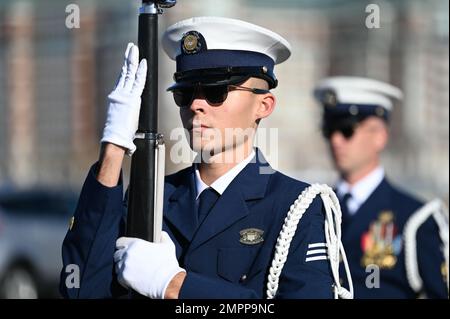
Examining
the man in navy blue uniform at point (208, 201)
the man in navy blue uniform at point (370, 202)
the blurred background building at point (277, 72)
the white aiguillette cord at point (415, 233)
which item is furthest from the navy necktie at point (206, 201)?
the blurred background building at point (277, 72)

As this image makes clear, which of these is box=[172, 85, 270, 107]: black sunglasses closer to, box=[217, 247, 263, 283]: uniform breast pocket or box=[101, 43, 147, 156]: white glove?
box=[101, 43, 147, 156]: white glove

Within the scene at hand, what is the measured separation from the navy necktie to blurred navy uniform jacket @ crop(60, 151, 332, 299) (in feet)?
0.11

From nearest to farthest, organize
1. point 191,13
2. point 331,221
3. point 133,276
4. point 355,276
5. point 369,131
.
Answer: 1. point 133,276
2. point 331,221
3. point 355,276
4. point 369,131
5. point 191,13

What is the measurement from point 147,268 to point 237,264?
317 mm

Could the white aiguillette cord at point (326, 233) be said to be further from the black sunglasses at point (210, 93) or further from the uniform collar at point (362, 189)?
the uniform collar at point (362, 189)

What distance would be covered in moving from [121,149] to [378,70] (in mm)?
34701

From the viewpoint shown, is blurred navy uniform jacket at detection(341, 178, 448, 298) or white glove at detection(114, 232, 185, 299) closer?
white glove at detection(114, 232, 185, 299)

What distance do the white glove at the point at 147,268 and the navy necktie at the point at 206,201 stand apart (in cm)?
31

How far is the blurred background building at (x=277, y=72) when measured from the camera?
35094mm

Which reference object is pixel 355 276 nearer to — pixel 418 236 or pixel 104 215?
pixel 418 236

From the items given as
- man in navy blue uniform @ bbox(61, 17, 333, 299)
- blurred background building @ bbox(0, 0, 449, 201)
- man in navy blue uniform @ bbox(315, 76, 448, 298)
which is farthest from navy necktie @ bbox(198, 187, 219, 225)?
blurred background building @ bbox(0, 0, 449, 201)

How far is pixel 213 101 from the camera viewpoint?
353 centimetres

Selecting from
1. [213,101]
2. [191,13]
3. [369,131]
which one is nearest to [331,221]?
[213,101]

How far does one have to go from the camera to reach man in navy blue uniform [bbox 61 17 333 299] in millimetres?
3316
